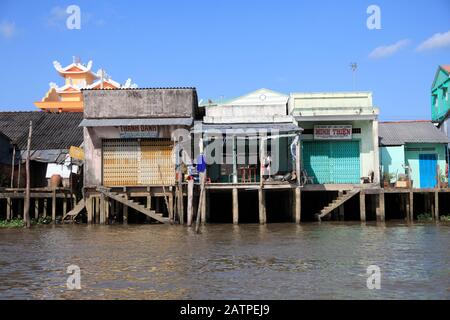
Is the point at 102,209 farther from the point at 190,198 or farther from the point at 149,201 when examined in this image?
the point at 190,198

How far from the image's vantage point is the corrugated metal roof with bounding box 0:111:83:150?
2766 centimetres

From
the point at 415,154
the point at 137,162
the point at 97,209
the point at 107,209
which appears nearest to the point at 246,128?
the point at 137,162

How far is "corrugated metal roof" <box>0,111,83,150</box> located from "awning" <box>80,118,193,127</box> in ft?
13.9

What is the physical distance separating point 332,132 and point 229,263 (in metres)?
13.6

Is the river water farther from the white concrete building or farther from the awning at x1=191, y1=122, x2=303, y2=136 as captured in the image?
the white concrete building

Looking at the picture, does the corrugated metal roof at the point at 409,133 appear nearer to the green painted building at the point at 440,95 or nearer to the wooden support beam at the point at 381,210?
the green painted building at the point at 440,95

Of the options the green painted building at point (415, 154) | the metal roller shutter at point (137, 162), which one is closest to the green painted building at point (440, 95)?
the green painted building at point (415, 154)

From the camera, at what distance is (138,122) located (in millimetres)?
23516

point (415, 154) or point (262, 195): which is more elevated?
point (415, 154)

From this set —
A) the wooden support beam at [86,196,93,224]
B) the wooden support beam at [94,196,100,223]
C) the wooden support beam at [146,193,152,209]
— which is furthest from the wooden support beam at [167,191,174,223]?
the wooden support beam at [86,196,93,224]

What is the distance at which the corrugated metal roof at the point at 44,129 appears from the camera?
27.7 meters

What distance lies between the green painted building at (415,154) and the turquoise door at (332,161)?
1926mm
